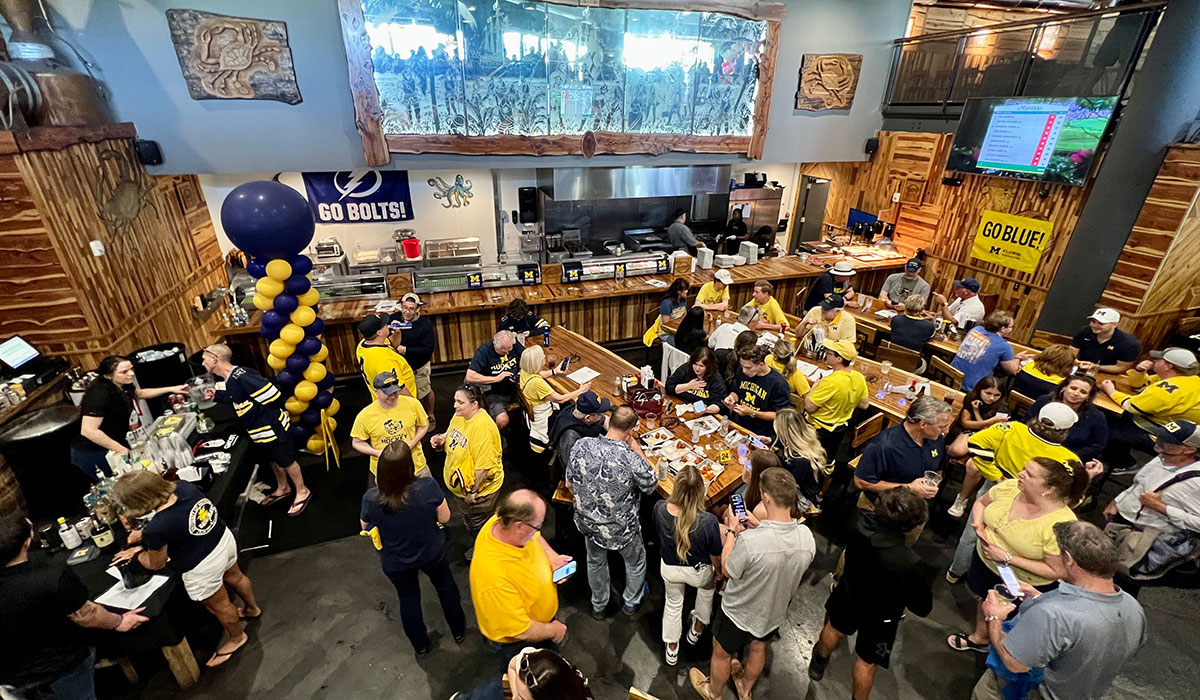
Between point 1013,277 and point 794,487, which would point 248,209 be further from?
point 1013,277

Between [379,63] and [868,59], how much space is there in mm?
7669

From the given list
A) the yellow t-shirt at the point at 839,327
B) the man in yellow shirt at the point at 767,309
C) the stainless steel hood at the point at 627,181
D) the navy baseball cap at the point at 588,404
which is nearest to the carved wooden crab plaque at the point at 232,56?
the stainless steel hood at the point at 627,181

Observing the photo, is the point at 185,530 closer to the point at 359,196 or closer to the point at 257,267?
the point at 257,267

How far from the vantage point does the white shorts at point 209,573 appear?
10.3 feet

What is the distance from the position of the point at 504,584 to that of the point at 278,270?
392 cm

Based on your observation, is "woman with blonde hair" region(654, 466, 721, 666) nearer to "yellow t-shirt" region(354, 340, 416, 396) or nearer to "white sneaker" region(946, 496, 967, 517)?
"yellow t-shirt" region(354, 340, 416, 396)

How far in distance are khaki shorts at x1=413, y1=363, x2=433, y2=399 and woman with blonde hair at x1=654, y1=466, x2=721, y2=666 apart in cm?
352

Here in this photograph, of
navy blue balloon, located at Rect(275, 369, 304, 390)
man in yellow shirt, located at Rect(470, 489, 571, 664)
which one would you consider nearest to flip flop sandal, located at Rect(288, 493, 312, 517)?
navy blue balloon, located at Rect(275, 369, 304, 390)

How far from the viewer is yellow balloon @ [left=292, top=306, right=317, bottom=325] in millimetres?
4977

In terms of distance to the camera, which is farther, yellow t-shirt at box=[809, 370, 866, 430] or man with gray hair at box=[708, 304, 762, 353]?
man with gray hair at box=[708, 304, 762, 353]

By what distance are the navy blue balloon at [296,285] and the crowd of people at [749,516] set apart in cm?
98

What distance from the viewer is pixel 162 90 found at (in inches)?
223

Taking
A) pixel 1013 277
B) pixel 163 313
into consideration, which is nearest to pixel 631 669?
pixel 163 313

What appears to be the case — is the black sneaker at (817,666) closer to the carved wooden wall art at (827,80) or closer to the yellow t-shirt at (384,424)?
the yellow t-shirt at (384,424)
